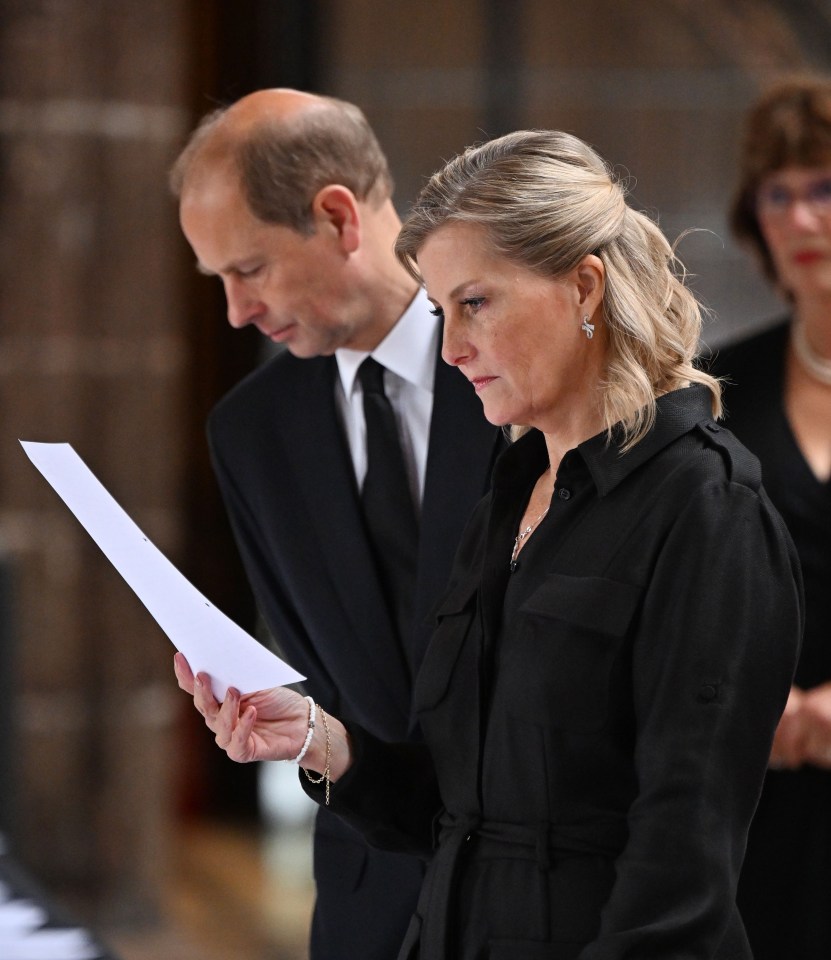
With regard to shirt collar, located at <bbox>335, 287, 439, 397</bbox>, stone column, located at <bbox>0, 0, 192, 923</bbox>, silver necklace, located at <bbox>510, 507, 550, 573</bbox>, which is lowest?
stone column, located at <bbox>0, 0, 192, 923</bbox>

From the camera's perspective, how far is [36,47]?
4625mm

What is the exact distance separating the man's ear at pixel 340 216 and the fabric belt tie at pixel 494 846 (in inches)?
36.2

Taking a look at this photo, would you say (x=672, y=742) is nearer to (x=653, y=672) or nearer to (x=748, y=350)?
(x=653, y=672)

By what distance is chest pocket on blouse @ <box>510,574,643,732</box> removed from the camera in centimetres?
156

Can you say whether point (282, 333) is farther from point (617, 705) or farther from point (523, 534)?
point (617, 705)

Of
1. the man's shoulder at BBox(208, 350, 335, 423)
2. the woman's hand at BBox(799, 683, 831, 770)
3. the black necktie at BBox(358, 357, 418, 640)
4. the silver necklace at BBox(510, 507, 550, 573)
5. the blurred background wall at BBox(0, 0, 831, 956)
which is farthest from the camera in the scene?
the blurred background wall at BBox(0, 0, 831, 956)

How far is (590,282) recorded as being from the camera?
165 centimetres

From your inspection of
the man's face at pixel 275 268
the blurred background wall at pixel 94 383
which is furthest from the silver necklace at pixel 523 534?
the blurred background wall at pixel 94 383

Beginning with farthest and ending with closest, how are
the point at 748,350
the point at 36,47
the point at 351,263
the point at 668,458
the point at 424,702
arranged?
the point at 36,47 → the point at 748,350 → the point at 351,263 → the point at 424,702 → the point at 668,458

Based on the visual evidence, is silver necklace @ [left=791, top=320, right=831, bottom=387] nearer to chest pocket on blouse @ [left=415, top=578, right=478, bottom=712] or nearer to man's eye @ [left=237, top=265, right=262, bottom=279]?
man's eye @ [left=237, top=265, right=262, bottom=279]

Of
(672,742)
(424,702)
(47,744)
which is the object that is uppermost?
(672,742)

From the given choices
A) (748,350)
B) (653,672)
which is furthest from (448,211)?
(748,350)

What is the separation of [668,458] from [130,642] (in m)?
3.50

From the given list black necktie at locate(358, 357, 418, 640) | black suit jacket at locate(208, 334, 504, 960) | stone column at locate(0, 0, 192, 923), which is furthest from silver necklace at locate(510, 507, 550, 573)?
stone column at locate(0, 0, 192, 923)
